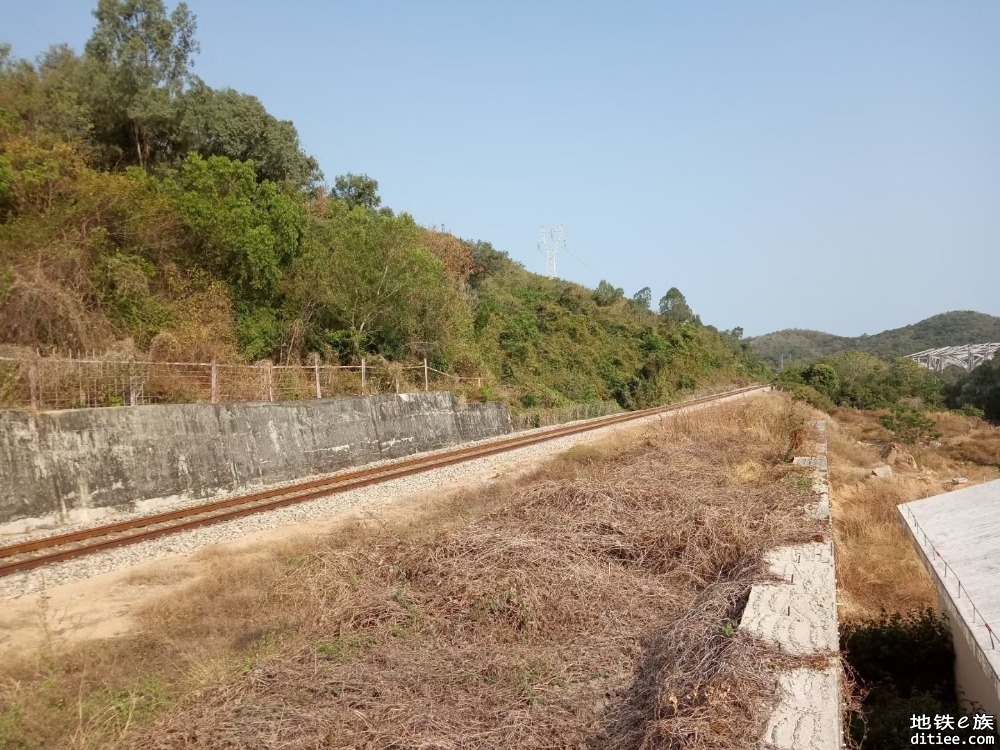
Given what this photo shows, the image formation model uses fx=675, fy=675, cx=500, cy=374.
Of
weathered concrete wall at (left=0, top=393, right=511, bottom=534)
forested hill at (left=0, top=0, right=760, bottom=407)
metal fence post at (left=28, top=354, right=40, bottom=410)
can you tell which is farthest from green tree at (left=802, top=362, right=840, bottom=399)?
metal fence post at (left=28, top=354, right=40, bottom=410)

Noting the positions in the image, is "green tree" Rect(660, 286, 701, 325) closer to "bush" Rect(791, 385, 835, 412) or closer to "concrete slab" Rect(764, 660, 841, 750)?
"bush" Rect(791, 385, 835, 412)

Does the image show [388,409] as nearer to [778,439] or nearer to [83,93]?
[778,439]

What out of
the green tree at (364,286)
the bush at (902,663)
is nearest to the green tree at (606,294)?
the green tree at (364,286)

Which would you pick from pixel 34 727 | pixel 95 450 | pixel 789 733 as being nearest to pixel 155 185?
pixel 95 450

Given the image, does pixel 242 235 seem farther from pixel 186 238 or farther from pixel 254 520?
pixel 254 520

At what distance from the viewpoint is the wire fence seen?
1162 cm

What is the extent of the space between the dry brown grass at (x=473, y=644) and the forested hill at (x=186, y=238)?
9686 mm

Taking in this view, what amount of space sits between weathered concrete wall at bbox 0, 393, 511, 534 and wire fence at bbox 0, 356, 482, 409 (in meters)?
0.73

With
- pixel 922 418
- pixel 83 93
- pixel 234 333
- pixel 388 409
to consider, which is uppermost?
pixel 83 93

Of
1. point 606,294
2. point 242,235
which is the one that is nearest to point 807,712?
point 242,235

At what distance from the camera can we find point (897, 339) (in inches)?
6309

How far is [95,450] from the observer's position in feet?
38.5

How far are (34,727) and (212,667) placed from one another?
3.64 ft

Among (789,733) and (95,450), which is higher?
(95,450)
